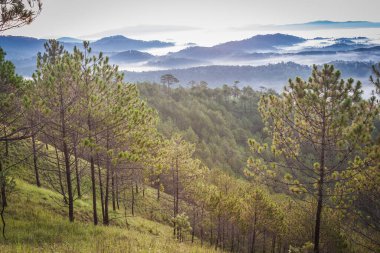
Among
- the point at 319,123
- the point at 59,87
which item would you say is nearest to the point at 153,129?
the point at 59,87

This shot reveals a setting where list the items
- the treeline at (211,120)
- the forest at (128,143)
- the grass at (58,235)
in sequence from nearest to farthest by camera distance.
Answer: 1. the grass at (58,235)
2. the forest at (128,143)
3. the treeline at (211,120)

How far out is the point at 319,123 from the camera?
40.5ft

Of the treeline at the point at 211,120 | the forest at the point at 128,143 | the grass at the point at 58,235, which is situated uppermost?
the forest at the point at 128,143

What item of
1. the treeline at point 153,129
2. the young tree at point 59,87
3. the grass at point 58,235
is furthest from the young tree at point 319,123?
the young tree at point 59,87

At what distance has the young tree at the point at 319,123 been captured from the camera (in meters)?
11.4

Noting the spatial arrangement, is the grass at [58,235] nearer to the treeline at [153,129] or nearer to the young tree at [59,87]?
the treeline at [153,129]

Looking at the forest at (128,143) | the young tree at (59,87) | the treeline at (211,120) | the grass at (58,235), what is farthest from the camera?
the treeline at (211,120)

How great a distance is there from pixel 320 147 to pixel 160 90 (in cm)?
Result: 14394

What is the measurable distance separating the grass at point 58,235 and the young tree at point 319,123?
597cm

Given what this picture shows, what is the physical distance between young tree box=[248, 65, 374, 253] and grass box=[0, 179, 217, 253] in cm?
597

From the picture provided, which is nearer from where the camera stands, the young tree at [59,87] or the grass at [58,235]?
the grass at [58,235]

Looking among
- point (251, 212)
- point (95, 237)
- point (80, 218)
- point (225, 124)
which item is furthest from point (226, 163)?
point (95, 237)

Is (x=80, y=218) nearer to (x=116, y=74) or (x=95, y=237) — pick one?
(x=95, y=237)

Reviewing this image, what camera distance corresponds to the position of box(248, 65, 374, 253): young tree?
1138 cm
